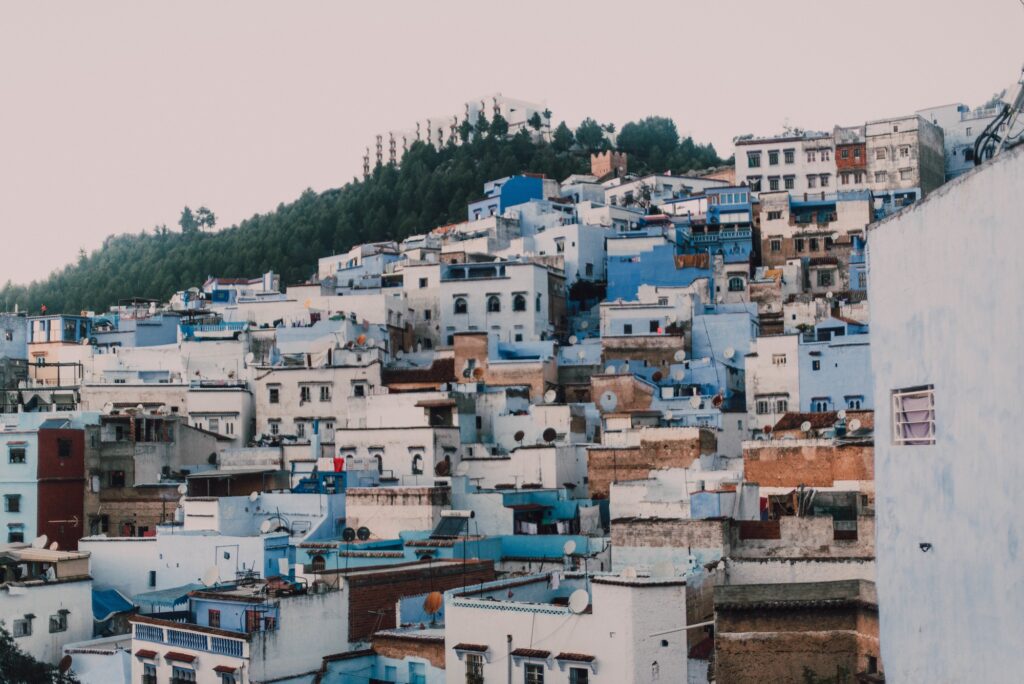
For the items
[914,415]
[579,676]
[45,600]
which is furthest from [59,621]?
[914,415]

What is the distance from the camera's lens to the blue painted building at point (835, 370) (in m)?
38.2

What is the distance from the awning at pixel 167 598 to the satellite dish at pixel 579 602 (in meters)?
9.21

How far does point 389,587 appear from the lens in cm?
2327

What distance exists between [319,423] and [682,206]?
2680 cm

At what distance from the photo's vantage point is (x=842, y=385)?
38.4 meters

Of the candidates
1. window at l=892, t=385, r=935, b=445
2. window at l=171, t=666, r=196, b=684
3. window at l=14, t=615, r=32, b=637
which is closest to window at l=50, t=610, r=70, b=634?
window at l=14, t=615, r=32, b=637

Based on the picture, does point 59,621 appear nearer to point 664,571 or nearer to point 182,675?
point 182,675

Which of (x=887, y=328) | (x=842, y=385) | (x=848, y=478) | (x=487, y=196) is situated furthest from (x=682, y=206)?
(x=887, y=328)

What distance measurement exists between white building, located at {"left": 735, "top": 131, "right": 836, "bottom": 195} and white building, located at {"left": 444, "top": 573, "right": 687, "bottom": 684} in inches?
1784

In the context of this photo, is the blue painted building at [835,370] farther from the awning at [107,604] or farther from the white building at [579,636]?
the awning at [107,604]

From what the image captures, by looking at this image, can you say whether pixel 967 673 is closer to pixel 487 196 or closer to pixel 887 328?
pixel 887 328

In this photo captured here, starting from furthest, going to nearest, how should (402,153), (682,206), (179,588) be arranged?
(402,153) → (682,206) → (179,588)

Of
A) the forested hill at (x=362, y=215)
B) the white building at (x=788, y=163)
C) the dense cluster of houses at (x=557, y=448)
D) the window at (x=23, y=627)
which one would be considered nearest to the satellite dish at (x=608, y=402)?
the dense cluster of houses at (x=557, y=448)

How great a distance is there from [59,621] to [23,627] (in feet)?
3.14
